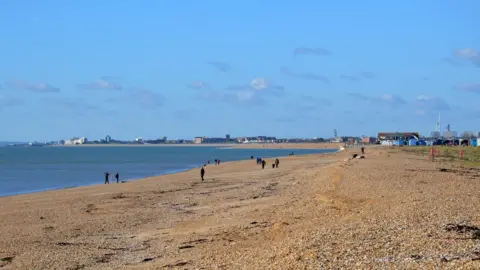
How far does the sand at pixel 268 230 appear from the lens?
1161 cm

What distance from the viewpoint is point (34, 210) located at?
27.2 metres

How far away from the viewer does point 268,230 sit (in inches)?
680

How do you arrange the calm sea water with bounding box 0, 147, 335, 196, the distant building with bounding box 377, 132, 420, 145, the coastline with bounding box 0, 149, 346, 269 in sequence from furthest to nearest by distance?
the distant building with bounding box 377, 132, 420, 145, the calm sea water with bounding box 0, 147, 335, 196, the coastline with bounding box 0, 149, 346, 269

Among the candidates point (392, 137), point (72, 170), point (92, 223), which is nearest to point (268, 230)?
point (92, 223)

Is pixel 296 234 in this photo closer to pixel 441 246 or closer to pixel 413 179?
pixel 441 246

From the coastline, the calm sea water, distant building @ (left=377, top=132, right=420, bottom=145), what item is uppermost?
distant building @ (left=377, top=132, right=420, bottom=145)

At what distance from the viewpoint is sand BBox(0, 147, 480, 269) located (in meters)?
11.6

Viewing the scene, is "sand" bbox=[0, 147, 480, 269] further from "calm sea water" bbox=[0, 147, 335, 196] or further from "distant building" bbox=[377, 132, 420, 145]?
"distant building" bbox=[377, 132, 420, 145]

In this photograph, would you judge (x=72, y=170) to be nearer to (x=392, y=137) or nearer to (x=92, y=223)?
(x=92, y=223)

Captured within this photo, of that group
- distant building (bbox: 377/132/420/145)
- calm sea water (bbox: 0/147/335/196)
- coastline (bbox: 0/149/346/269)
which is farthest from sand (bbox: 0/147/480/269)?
distant building (bbox: 377/132/420/145)

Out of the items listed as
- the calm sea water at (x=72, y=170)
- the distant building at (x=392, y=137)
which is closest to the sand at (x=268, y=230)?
the calm sea water at (x=72, y=170)

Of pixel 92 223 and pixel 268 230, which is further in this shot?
pixel 92 223

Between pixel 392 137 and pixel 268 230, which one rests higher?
pixel 392 137

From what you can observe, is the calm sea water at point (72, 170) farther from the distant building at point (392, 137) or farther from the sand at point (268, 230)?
the distant building at point (392, 137)
